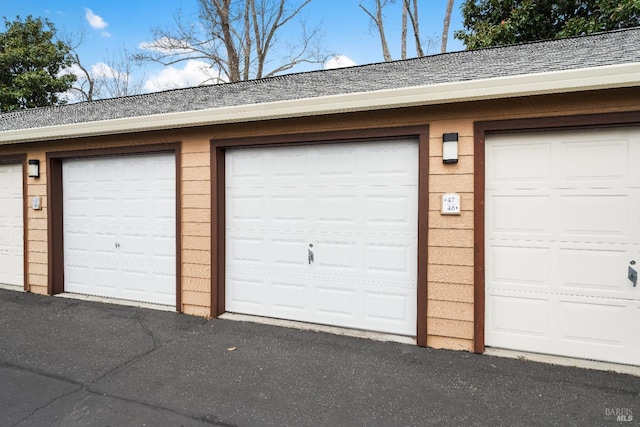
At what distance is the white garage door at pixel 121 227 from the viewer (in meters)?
4.75

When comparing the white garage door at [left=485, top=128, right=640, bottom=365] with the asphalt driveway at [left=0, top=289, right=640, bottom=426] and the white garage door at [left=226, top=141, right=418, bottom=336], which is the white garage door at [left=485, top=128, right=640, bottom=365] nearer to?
the asphalt driveway at [left=0, top=289, right=640, bottom=426]

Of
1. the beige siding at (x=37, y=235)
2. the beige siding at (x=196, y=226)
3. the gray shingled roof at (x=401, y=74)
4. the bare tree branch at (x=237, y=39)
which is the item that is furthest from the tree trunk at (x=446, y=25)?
the beige siding at (x=37, y=235)

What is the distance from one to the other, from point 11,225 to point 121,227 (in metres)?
2.20

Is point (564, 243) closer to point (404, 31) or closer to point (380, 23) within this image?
point (404, 31)

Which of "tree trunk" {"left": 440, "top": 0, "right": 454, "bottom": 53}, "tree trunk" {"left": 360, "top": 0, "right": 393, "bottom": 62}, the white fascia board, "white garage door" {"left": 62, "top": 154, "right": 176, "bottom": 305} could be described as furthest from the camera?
"tree trunk" {"left": 360, "top": 0, "right": 393, "bottom": 62}

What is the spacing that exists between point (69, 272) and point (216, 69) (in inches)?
415

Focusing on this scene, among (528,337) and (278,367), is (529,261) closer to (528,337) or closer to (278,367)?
(528,337)

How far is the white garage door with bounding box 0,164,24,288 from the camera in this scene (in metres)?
5.61

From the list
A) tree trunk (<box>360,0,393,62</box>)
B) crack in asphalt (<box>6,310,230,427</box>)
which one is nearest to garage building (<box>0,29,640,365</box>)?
crack in asphalt (<box>6,310,230,427</box>)

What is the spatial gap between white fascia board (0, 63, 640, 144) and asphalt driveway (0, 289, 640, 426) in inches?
90.5

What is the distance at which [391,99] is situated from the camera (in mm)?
3363

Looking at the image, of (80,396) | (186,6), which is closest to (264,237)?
(80,396)

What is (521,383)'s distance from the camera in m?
2.83

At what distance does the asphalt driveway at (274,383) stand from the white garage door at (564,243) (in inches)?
12.9
